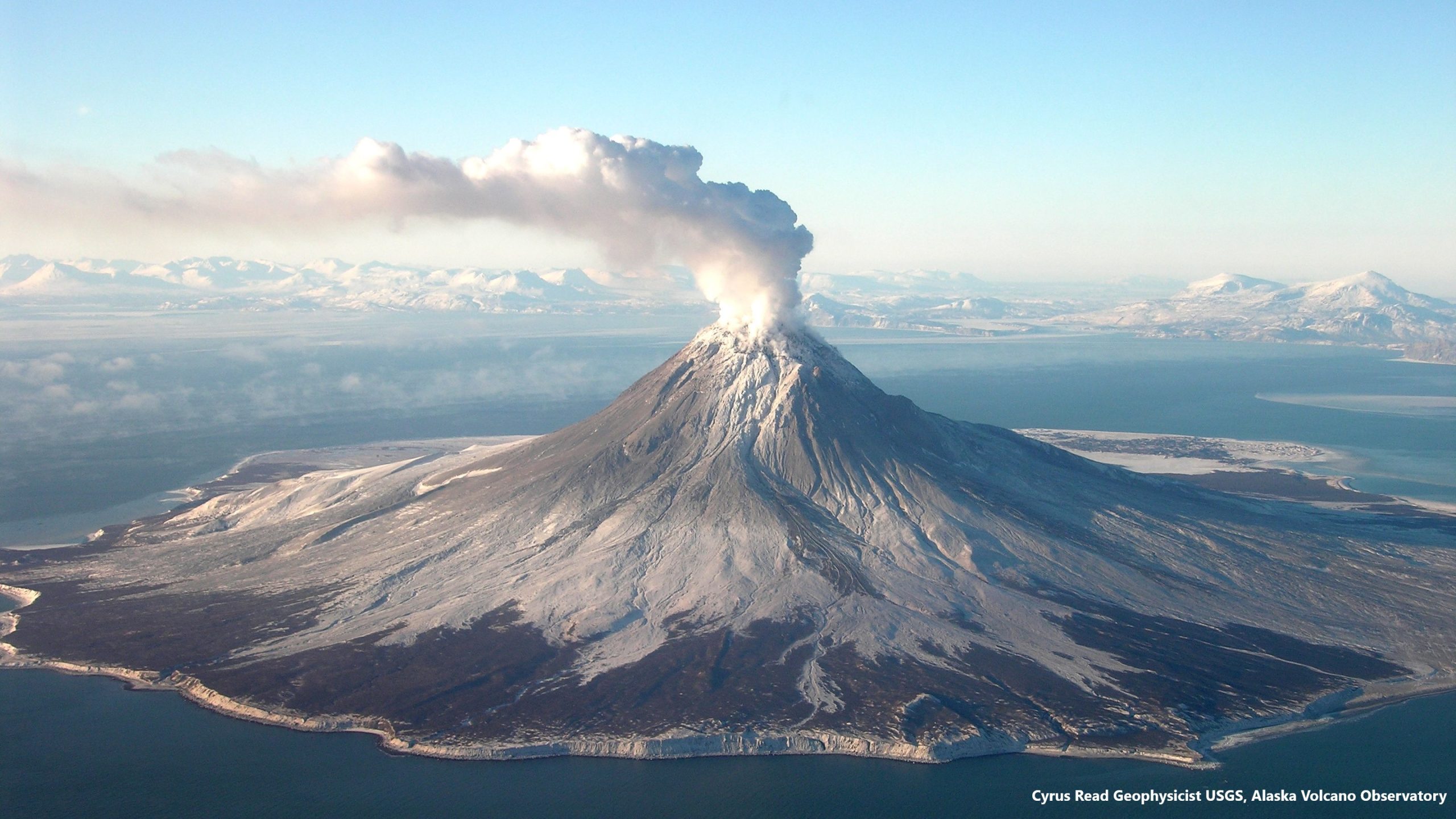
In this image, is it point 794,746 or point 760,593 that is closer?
point 794,746

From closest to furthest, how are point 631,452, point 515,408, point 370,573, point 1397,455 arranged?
point 370,573 → point 631,452 → point 1397,455 → point 515,408

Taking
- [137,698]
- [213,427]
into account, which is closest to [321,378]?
[213,427]

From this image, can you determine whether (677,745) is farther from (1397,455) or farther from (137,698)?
(1397,455)

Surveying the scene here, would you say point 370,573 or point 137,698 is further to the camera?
point 370,573

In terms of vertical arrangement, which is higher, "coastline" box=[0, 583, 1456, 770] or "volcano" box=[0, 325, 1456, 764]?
"volcano" box=[0, 325, 1456, 764]

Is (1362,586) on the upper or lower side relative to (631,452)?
lower

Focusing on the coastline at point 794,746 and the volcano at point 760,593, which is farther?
Result: the volcano at point 760,593

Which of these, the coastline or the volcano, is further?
the volcano

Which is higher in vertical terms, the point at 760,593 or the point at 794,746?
the point at 760,593
